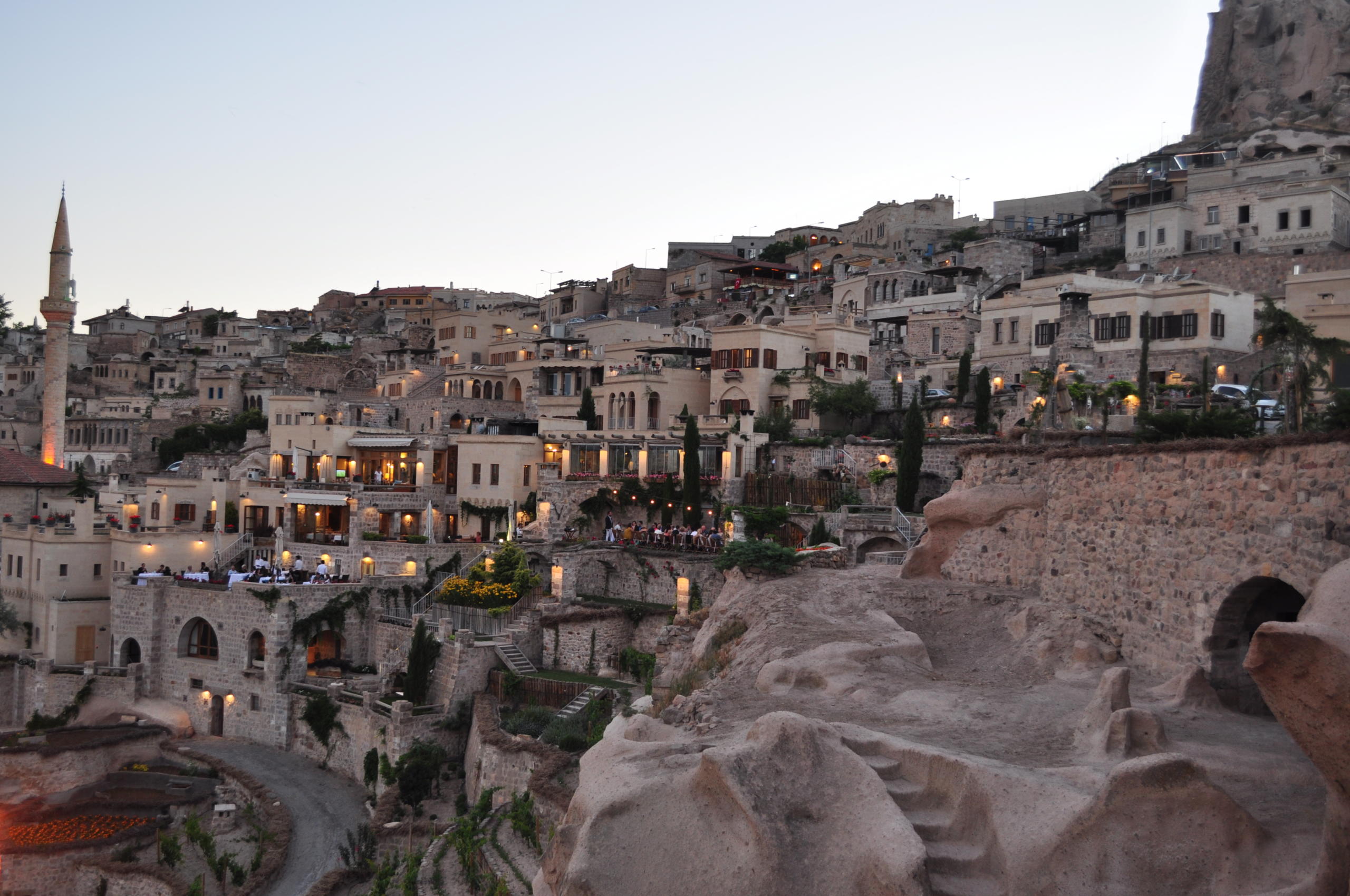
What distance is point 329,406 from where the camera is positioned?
195 feet

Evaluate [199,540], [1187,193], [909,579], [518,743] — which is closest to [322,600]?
[199,540]

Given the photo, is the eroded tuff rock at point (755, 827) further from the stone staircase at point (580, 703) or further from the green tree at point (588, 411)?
the green tree at point (588, 411)

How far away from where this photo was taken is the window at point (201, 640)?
3756 cm

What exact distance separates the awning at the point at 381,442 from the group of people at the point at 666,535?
41.2 ft

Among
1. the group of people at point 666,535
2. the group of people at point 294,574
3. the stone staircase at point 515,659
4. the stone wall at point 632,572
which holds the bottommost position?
the stone staircase at point 515,659

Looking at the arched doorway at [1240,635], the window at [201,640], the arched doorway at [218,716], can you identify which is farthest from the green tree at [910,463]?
the window at [201,640]

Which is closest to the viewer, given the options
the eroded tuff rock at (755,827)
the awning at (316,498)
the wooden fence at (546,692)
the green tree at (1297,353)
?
the eroded tuff rock at (755,827)

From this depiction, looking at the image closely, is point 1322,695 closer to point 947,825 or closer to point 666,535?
point 947,825

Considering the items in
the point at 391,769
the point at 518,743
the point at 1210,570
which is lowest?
the point at 391,769

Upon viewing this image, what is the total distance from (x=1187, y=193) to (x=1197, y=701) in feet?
184

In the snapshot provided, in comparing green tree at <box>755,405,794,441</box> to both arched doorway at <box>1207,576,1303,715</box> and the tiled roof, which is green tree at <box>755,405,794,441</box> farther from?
the tiled roof

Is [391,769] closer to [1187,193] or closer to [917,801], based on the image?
[917,801]

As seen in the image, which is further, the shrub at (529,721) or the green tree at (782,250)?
the green tree at (782,250)

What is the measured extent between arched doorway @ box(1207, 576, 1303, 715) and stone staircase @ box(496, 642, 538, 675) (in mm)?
23121
